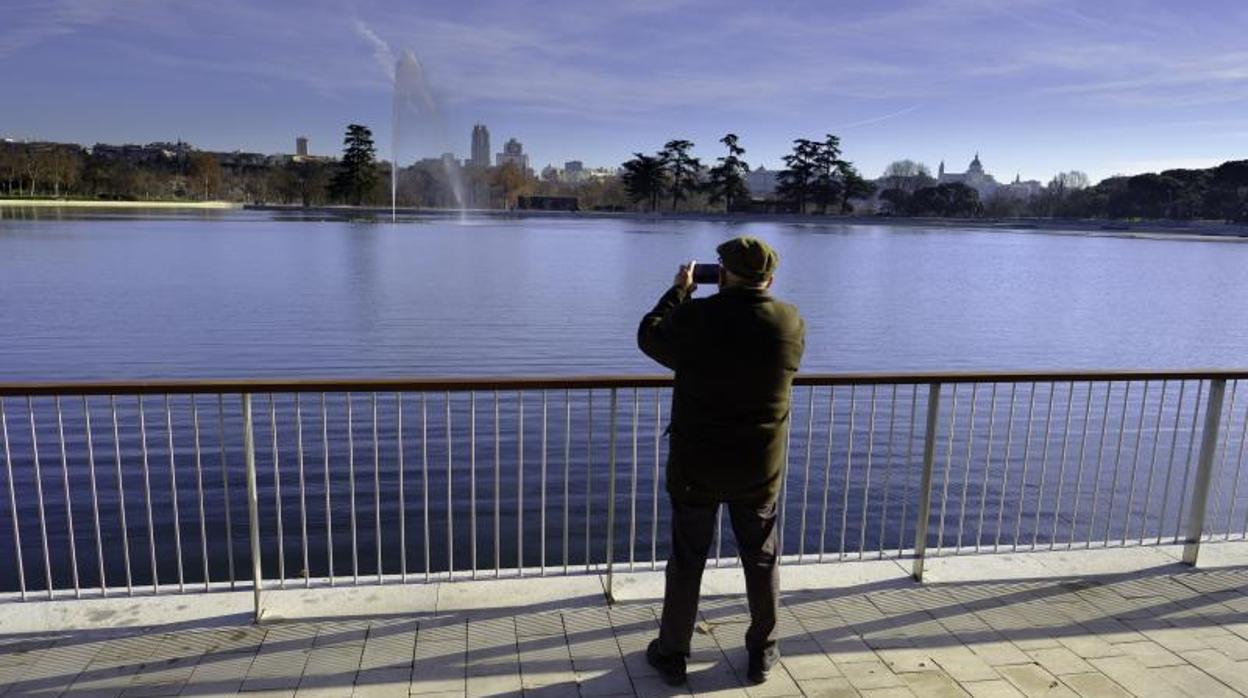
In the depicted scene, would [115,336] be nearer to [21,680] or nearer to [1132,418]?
[21,680]

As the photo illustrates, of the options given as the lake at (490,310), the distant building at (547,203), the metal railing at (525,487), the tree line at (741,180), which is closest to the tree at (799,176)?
the tree line at (741,180)

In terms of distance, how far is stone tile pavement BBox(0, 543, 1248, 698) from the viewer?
3609 mm

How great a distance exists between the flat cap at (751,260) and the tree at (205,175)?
137415 mm

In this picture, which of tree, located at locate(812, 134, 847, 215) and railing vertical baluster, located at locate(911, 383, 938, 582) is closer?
railing vertical baluster, located at locate(911, 383, 938, 582)

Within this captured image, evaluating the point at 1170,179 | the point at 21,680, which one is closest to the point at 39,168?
the point at 21,680

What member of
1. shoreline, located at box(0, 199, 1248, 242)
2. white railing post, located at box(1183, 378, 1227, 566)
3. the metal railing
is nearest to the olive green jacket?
the metal railing

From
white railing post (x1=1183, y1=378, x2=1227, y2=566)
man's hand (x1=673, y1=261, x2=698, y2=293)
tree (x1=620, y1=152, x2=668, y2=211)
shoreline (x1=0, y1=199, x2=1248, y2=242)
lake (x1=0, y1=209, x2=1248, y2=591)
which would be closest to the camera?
man's hand (x1=673, y1=261, x2=698, y2=293)

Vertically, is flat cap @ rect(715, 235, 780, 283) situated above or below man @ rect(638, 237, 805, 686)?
above

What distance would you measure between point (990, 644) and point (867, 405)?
9184 millimetres

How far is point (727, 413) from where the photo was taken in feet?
10.7

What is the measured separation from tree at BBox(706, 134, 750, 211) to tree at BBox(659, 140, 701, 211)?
3824 mm

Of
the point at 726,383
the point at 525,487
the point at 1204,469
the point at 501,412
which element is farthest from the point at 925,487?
the point at 501,412

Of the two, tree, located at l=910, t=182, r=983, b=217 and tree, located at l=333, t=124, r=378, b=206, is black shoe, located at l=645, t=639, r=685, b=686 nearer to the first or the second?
tree, located at l=333, t=124, r=378, b=206

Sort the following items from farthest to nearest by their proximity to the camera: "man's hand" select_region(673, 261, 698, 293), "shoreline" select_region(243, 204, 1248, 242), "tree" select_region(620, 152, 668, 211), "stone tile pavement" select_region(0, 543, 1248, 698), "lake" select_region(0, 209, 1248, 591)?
"tree" select_region(620, 152, 668, 211) → "shoreline" select_region(243, 204, 1248, 242) → "lake" select_region(0, 209, 1248, 591) → "stone tile pavement" select_region(0, 543, 1248, 698) → "man's hand" select_region(673, 261, 698, 293)
